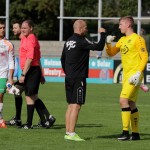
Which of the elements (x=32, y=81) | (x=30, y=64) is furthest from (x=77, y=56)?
(x=32, y=81)

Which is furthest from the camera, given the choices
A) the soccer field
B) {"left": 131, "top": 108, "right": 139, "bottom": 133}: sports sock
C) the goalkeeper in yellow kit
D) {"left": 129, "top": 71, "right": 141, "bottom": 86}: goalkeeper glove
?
{"left": 131, "top": 108, "right": 139, "bottom": 133}: sports sock

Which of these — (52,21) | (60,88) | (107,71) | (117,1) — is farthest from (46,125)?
(52,21)

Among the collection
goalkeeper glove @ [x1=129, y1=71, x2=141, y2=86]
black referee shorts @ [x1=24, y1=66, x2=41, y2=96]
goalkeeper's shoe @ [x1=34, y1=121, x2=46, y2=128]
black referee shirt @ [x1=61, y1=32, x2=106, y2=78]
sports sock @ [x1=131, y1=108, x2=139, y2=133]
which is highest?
black referee shirt @ [x1=61, y1=32, x2=106, y2=78]

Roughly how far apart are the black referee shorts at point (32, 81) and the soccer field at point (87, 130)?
0.73 metres

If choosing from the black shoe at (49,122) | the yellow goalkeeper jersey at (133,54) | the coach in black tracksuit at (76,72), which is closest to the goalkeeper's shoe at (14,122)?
the black shoe at (49,122)

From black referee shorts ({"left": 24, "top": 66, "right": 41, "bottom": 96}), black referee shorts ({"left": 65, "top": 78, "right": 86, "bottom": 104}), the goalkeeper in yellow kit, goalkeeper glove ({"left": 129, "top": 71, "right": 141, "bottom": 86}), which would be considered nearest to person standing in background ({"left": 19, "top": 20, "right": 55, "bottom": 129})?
black referee shorts ({"left": 24, "top": 66, "right": 41, "bottom": 96})

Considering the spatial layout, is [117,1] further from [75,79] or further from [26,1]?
[75,79]

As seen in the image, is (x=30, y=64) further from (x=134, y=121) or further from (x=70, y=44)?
(x=134, y=121)

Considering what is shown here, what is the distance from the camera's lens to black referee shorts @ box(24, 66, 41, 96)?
46.3 ft

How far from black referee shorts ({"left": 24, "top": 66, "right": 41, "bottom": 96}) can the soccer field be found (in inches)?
28.8

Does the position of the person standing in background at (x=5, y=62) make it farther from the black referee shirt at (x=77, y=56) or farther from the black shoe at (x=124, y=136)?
the black shoe at (x=124, y=136)

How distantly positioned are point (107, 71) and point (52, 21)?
2885cm

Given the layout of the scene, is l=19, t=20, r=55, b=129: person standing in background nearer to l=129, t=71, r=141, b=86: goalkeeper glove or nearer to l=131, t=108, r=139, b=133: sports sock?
l=131, t=108, r=139, b=133: sports sock

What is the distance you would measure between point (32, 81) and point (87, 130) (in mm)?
1396
